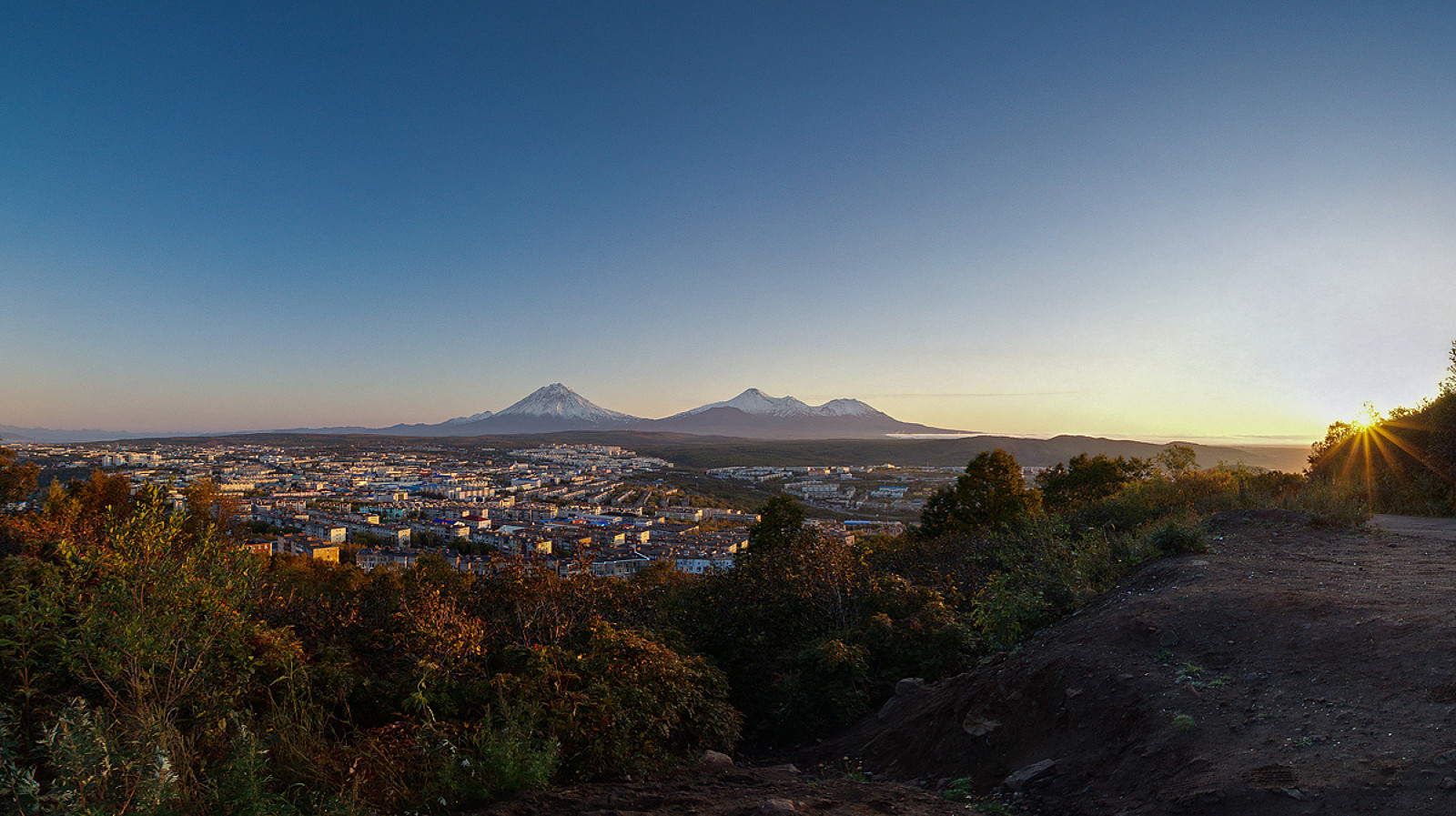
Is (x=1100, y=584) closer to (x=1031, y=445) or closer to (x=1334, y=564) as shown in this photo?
(x=1334, y=564)

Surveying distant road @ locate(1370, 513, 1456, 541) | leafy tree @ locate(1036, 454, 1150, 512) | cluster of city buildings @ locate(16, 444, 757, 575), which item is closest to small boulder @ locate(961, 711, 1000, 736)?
cluster of city buildings @ locate(16, 444, 757, 575)

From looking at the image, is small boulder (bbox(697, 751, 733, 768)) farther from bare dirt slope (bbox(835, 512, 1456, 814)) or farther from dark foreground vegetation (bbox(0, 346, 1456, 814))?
bare dirt slope (bbox(835, 512, 1456, 814))

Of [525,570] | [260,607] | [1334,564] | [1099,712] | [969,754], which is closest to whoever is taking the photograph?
[1099,712]

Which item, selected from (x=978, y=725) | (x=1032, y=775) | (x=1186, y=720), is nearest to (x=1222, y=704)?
(x=1186, y=720)

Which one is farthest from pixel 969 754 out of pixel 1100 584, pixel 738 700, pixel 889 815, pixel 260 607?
pixel 260 607

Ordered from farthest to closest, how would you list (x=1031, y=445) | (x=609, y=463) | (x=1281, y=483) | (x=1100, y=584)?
(x=609, y=463) → (x=1031, y=445) → (x=1281, y=483) → (x=1100, y=584)

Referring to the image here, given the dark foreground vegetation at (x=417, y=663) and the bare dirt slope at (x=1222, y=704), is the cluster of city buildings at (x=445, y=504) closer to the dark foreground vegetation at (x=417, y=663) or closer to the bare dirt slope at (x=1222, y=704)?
the dark foreground vegetation at (x=417, y=663)
